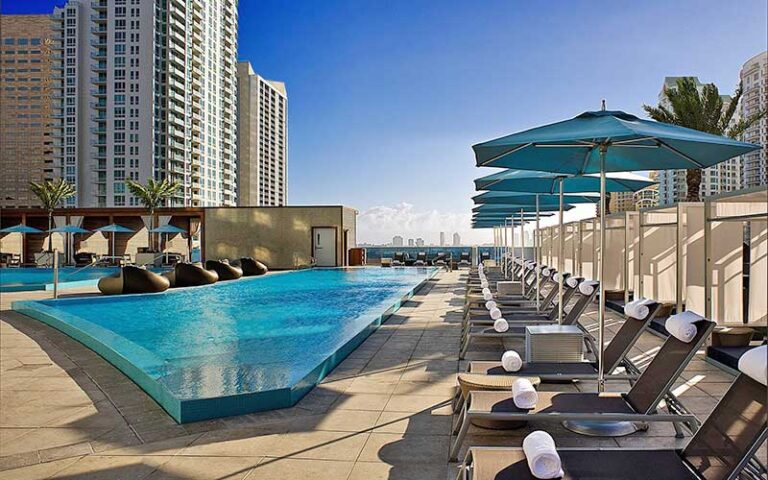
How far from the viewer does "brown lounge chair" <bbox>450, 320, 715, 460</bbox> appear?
3525mm

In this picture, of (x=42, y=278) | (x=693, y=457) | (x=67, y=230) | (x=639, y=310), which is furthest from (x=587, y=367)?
(x=67, y=230)

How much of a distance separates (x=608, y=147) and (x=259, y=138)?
381ft

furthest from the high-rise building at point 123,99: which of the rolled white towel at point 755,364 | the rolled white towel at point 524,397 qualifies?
the rolled white towel at point 755,364

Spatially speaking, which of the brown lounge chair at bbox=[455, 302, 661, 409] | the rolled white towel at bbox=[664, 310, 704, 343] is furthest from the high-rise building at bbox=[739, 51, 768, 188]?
the rolled white towel at bbox=[664, 310, 704, 343]

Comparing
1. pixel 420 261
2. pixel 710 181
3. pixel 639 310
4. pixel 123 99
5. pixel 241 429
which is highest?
pixel 123 99

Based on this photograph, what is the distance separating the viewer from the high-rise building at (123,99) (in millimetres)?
76062

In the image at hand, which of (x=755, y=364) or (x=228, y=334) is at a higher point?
(x=755, y=364)

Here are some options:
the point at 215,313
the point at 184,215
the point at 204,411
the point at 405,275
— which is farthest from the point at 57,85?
the point at 204,411

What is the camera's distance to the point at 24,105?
92125 mm

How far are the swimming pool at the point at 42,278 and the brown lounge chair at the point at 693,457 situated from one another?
16700 mm

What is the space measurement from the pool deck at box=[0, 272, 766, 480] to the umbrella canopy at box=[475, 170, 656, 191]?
2.19 m

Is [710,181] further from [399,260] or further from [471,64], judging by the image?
[471,64]

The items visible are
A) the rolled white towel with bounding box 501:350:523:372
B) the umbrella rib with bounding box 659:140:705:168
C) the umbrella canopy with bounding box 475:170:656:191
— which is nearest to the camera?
the umbrella rib with bounding box 659:140:705:168

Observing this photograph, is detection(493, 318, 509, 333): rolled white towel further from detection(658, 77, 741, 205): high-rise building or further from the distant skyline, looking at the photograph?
detection(658, 77, 741, 205): high-rise building
